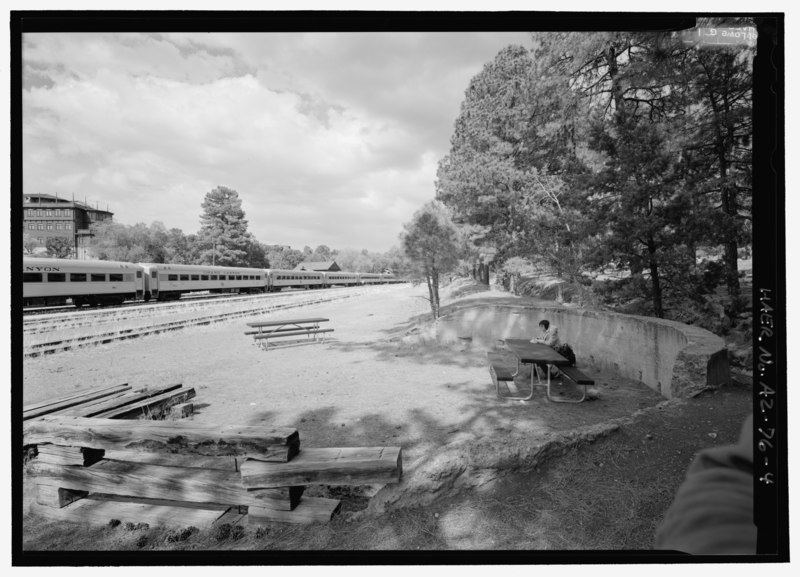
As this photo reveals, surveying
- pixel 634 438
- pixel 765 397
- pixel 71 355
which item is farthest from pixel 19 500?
pixel 71 355

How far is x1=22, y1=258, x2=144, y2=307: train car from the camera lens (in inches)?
433

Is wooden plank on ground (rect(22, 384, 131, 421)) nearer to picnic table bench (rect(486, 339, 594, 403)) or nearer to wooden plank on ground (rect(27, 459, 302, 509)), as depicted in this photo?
wooden plank on ground (rect(27, 459, 302, 509))

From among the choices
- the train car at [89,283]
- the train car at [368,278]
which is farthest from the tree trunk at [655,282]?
the train car at [368,278]

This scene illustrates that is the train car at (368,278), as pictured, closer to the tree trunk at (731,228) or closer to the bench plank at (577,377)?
the bench plank at (577,377)

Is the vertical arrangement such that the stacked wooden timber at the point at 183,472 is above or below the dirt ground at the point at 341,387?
above

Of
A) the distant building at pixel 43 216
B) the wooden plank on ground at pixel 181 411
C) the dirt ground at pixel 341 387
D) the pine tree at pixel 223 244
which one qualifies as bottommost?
the dirt ground at pixel 341 387

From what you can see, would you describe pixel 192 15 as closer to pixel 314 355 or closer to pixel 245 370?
pixel 245 370

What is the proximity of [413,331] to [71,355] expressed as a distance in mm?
9049

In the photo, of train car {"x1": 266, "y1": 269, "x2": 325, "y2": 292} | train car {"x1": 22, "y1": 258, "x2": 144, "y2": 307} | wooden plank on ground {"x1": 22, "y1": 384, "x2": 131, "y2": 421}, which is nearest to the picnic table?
wooden plank on ground {"x1": 22, "y1": 384, "x2": 131, "y2": 421}

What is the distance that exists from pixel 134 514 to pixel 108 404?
268cm

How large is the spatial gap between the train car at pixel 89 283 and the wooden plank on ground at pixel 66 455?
33.3ft

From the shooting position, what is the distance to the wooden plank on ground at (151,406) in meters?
4.32

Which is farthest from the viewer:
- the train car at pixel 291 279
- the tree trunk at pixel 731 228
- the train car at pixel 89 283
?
the train car at pixel 291 279

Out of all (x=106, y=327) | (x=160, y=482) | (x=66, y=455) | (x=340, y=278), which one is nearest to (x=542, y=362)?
(x=160, y=482)
